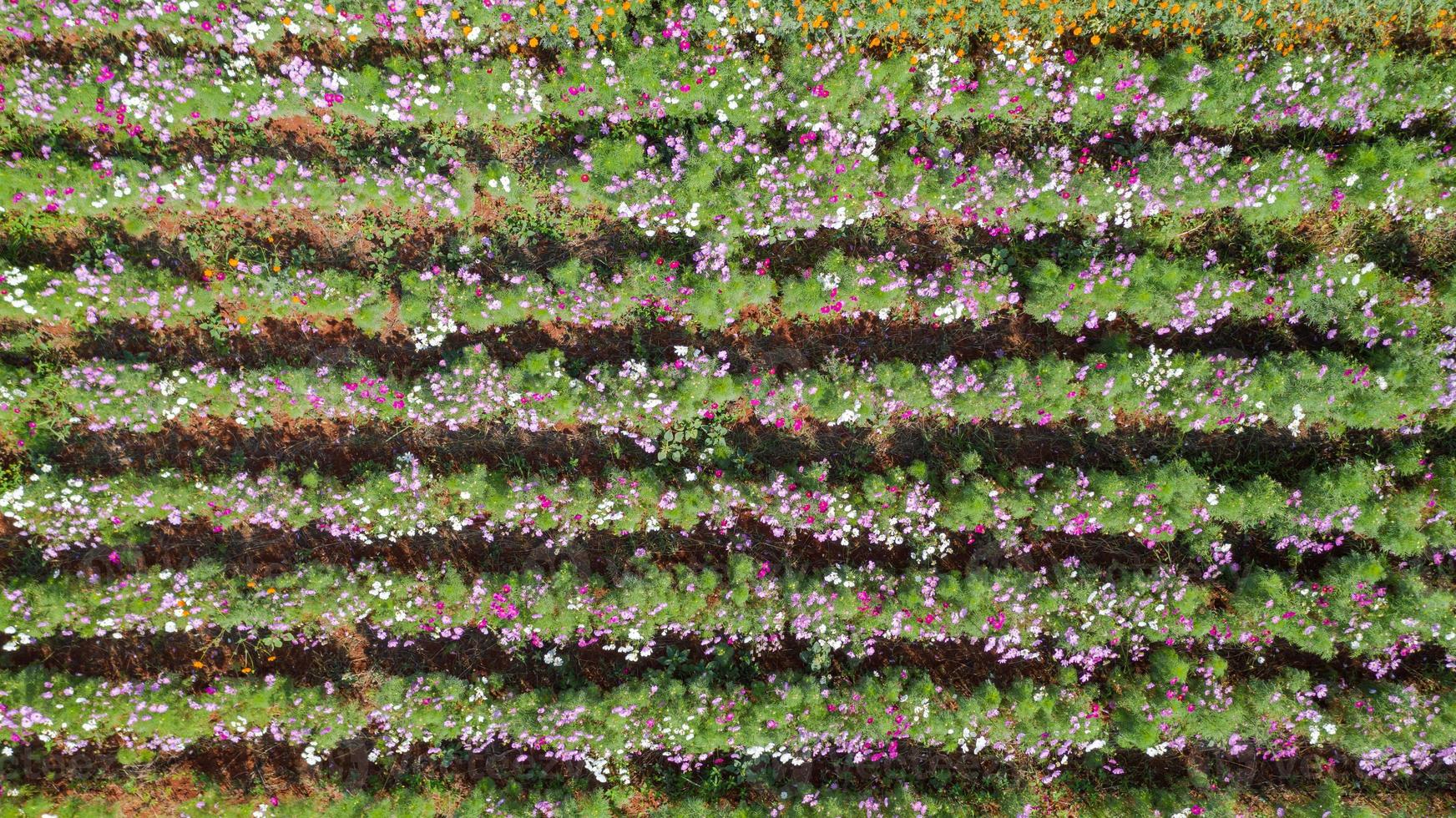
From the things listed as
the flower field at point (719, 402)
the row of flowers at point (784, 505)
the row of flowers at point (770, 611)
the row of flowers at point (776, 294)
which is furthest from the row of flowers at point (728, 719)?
the row of flowers at point (776, 294)

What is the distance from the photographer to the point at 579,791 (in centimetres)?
944

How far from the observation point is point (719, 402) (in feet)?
30.7

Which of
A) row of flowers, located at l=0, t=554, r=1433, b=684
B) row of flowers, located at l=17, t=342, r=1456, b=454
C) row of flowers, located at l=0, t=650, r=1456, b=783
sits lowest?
row of flowers, located at l=0, t=650, r=1456, b=783

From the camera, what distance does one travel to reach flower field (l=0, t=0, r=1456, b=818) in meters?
8.96

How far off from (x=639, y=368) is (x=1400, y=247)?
9.78 m

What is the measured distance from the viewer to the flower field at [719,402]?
896 cm

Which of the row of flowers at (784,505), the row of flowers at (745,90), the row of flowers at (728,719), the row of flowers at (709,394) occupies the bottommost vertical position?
the row of flowers at (728,719)

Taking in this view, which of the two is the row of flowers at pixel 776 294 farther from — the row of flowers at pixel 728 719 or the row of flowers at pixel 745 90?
the row of flowers at pixel 728 719

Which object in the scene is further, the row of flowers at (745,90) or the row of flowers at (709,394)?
the row of flowers at (709,394)

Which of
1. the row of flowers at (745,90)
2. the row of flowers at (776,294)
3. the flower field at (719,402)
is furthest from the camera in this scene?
the row of flowers at (776,294)

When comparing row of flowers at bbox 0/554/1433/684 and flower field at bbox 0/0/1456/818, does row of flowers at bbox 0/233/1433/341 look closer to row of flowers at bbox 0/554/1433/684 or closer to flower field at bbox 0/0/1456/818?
flower field at bbox 0/0/1456/818

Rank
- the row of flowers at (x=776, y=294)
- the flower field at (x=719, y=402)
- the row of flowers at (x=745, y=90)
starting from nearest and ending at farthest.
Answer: the row of flowers at (x=745, y=90)
the flower field at (x=719, y=402)
the row of flowers at (x=776, y=294)

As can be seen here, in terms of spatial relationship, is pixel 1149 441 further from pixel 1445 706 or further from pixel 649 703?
pixel 649 703

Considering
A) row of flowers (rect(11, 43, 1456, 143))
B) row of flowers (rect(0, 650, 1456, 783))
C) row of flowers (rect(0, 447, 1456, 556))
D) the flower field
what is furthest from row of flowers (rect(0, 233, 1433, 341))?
row of flowers (rect(0, 650, 1456, 783))
